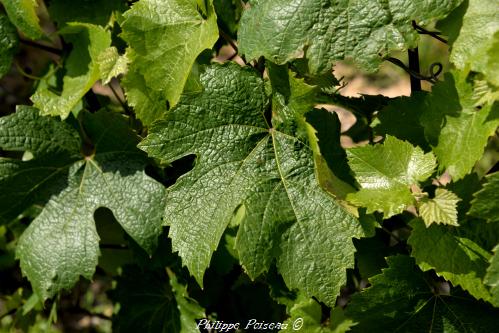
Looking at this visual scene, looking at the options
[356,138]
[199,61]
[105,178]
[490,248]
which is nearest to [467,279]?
[490,248]

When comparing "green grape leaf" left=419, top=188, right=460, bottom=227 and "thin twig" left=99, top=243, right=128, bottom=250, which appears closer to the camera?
"green grape leaf" left=419, top=188, right=460, bottom=227

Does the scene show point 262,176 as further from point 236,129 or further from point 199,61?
point 199,61

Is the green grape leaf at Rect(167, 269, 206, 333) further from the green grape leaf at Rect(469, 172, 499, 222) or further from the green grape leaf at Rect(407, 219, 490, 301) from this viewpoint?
the green grape leaf at Rect(469, 172, 499, 222)

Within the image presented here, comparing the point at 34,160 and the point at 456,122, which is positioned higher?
the point at 456,122

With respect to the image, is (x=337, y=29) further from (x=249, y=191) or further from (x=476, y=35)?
(x=249, y=191)

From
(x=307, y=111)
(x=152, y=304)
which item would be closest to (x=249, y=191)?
(x=307, y=111)

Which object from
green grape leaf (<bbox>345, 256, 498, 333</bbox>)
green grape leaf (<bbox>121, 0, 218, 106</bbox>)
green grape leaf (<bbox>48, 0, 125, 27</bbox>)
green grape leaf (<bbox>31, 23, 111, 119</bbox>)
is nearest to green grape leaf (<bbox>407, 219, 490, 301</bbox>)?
green grape leaf (<bbox>345, 256, 498, 333</bbox>)

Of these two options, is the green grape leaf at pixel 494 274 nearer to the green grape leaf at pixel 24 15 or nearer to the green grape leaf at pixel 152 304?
the green grape leaf at pixel 152 304
